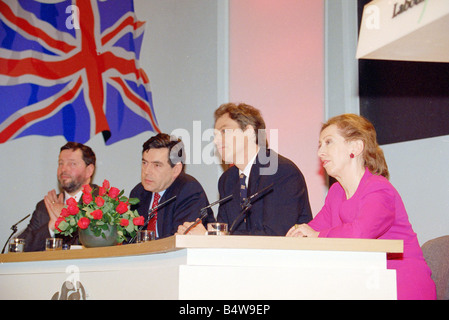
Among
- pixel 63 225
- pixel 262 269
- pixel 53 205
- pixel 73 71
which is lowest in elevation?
pixel 262 269

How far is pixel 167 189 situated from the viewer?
3932mm

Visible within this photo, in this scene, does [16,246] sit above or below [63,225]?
below

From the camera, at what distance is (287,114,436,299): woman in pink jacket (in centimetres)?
238

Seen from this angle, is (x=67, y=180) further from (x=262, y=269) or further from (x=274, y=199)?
(x=262, y=269)

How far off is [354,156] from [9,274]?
6.18ft

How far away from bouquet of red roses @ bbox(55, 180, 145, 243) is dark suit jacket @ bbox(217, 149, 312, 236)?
2.09 ft

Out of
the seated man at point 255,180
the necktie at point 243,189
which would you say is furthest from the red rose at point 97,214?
the necktie at point 243,189

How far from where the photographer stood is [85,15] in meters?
5.36

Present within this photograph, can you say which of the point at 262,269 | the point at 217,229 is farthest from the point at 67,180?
the point at 262,269

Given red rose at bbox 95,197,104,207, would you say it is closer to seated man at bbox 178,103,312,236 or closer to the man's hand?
seated man at bbox 178,103,312,236

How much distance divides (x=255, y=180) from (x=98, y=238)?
1025 millimetres

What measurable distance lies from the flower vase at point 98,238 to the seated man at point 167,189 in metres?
0.75

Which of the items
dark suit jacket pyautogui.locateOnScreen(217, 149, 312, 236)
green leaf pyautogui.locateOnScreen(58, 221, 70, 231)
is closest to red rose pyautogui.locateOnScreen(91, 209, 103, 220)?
green leaf pyautogui.locateOnScreen(58, 221, 70, 231)

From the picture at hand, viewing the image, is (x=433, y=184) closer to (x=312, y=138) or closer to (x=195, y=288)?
(x=312, y=138)
